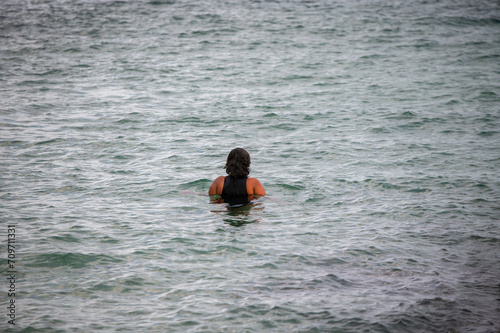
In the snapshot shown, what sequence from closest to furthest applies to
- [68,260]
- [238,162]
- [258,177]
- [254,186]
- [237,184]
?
[68,260]
[238,162]
[237,184]
[254,186]
[258,177]

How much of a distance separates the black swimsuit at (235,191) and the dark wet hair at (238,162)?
0.13 meters

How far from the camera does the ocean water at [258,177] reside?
7406mm

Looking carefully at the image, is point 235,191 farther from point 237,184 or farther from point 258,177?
point 258,177

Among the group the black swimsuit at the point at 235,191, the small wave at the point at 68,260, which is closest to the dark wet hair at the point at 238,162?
the black swimsuit at the point at 235,191

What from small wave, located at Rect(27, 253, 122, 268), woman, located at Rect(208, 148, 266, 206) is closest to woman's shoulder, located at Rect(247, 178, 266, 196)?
→ woman, located at Rect(208, 148, 266, 206)

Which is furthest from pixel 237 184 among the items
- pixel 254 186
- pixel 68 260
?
pixel 68 260

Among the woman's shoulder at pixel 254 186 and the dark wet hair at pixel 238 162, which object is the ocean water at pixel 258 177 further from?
the dark wet hair at pixel 238 162

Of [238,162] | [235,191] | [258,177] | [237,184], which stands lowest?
[258,177]

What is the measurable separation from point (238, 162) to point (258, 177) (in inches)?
101

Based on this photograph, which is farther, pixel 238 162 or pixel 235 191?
pixel 235 191

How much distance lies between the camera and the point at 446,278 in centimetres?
812

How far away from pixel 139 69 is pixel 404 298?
1885 cm

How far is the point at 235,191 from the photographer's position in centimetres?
1038

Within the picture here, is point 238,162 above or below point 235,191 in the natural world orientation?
above
